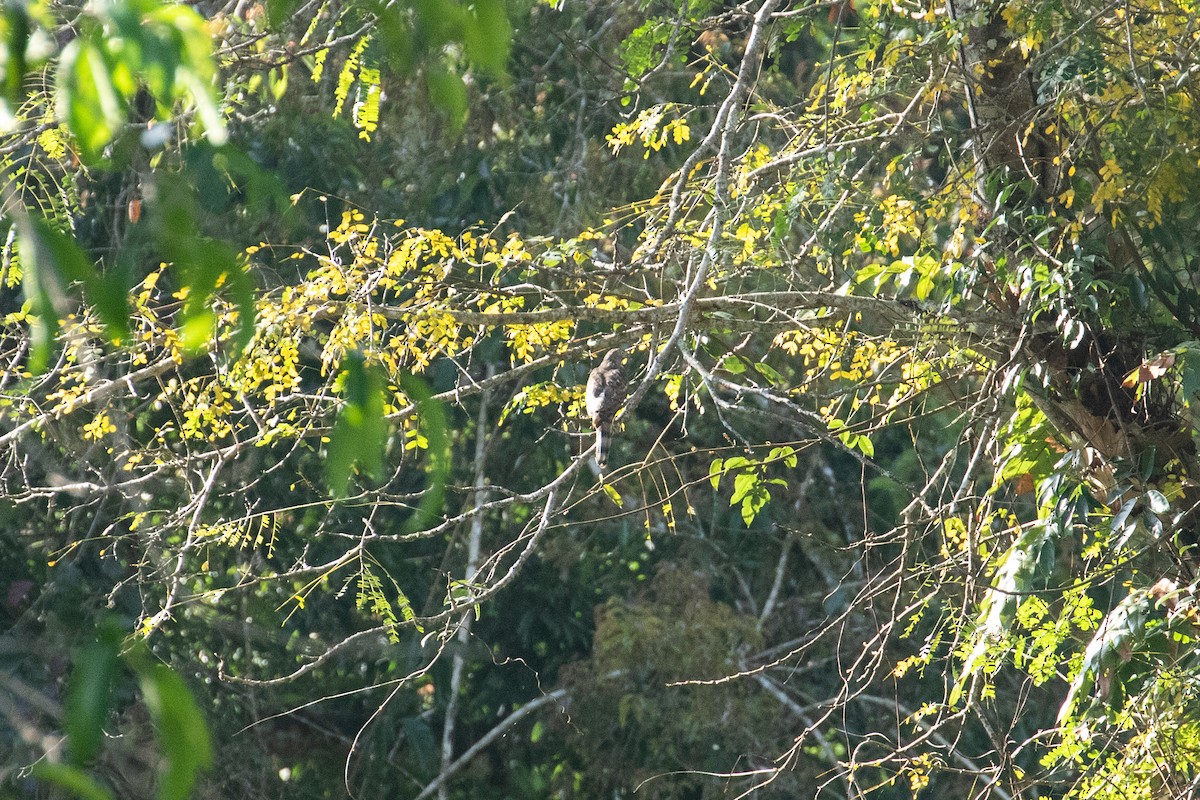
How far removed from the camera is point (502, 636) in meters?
7.30

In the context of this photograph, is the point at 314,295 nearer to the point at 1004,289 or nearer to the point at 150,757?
the point at 1004,289


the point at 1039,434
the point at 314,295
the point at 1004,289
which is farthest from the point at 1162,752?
the point at 314,295

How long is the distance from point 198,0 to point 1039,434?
2539 millimetres

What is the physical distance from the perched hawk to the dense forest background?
0.28ft

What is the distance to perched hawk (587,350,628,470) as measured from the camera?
357cm

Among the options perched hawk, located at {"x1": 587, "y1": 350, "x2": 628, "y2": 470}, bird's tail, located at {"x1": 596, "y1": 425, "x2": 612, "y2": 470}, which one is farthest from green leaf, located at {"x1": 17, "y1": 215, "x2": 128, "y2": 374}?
perched hawk, located at {"x1": 587, "y1": 350, "x2": 628, "y2": 470}

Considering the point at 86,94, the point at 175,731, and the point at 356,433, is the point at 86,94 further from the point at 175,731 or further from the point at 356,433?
the point at 175,731

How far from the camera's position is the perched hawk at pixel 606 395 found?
357 centimetres

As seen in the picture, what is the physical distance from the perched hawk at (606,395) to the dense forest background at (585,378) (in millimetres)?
84

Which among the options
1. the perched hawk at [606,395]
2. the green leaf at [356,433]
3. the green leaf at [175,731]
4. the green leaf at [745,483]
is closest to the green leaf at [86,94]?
the green leaf at [356,433]

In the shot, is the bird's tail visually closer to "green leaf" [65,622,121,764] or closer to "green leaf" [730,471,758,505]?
"green leaf" [730,471,758,505]

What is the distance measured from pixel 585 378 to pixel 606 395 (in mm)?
2002

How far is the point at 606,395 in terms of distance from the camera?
12.6 feet

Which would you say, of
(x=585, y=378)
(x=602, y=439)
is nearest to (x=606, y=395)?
(x=602, y=439)
